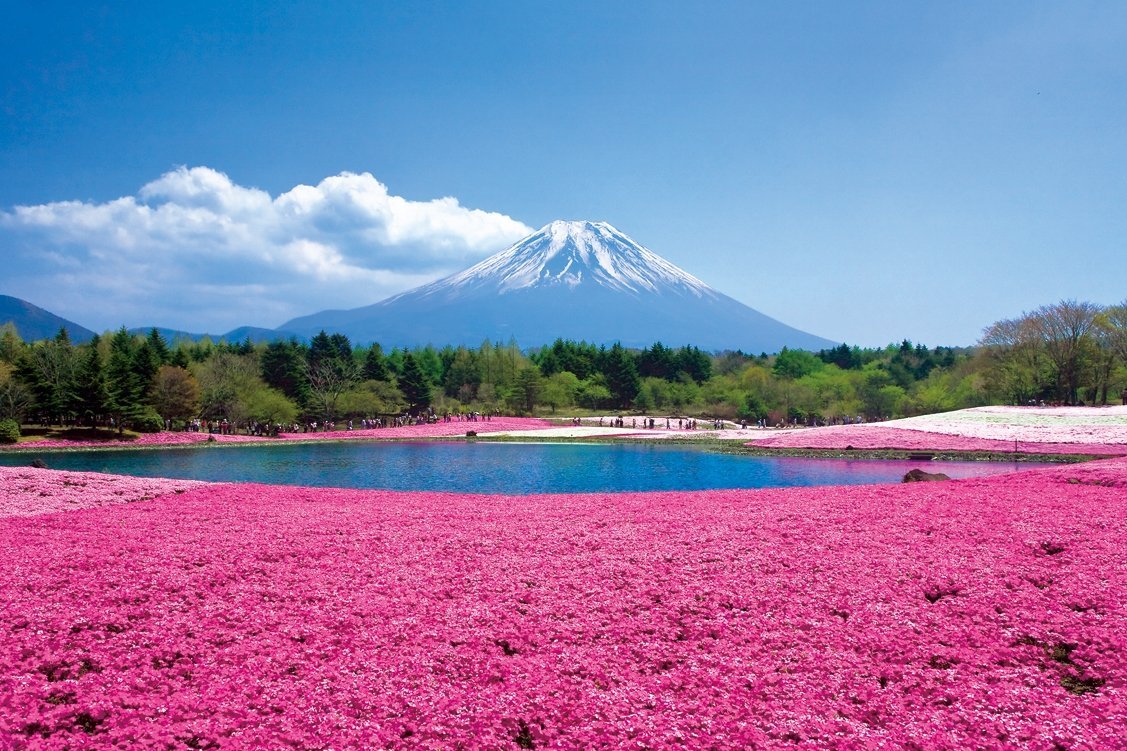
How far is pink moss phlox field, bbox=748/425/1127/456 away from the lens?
123 ft

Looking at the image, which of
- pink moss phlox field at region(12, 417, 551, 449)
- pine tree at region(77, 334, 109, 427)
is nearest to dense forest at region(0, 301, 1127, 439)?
pine tree at region(77, 334, 109, 427)

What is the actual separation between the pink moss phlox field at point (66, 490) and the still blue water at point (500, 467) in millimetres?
8318

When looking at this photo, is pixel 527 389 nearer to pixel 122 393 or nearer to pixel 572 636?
pixel 122 393

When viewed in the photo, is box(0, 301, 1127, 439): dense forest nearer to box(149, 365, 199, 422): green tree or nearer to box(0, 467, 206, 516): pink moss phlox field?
box(149, 365, 199, 422): green tree

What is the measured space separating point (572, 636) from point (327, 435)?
55517mm

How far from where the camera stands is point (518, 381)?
87375 millimetres

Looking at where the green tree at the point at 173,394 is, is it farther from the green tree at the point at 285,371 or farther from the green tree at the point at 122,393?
the green tree at the point at 285,371

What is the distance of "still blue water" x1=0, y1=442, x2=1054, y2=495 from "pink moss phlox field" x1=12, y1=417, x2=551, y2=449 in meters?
4.80

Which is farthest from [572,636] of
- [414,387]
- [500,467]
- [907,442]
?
[414,387]

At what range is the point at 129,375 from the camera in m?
51.8

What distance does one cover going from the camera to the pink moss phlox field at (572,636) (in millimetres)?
5465

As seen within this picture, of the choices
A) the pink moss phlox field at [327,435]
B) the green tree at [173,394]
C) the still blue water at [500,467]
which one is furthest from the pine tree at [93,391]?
the still blue water at [500,467]

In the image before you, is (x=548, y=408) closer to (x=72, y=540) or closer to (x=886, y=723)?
(x=72, y=540)

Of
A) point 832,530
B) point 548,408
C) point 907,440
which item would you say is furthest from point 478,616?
point 548,408
